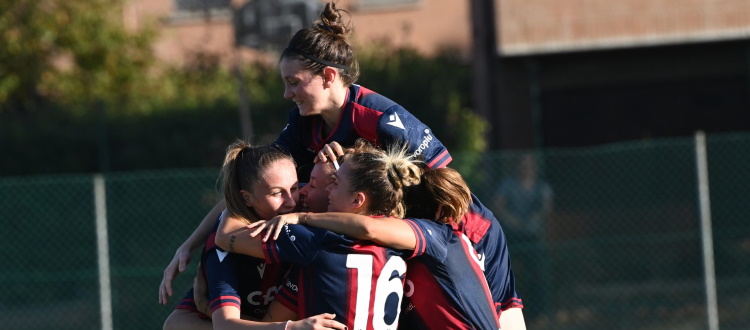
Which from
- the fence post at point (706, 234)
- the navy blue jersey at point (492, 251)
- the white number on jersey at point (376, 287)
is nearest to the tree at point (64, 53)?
the fence post at point (706, 234)

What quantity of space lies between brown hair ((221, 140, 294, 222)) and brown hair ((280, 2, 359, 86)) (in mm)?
496

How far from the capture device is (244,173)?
4.18 meters

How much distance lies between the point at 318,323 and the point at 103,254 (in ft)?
20.2

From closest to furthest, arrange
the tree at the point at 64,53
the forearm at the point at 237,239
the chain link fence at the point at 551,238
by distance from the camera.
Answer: the forearm at the point at 237,239 → the chain link fence at the point at 551,238 → the tree at the point at 64,53

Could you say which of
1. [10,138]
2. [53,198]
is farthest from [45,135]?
[53,198]

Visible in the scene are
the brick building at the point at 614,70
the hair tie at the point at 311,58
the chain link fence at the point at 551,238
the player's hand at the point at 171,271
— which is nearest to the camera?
the player's hand at the point at 171,271

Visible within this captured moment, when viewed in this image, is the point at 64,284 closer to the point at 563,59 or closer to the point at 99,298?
the point at 99,298

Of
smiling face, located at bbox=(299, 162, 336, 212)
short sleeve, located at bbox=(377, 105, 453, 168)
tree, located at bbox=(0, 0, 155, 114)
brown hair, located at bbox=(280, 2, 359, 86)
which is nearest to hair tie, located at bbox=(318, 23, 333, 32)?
brown hair, located at bbox=(280, 2, 359, 86)

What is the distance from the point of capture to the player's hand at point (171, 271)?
4473 mm

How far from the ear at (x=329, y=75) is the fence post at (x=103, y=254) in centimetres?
547

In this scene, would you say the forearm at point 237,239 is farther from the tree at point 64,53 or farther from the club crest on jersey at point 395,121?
the tree at point 64,53

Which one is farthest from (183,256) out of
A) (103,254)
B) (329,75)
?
(103,254)

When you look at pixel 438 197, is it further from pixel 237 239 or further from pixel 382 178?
pixel 237 239

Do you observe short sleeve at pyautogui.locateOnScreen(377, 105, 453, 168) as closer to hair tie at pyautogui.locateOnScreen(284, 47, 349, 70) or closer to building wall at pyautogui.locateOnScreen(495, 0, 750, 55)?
hair tie at pyautogui.locateOnScreen(284, 47, 349, 70)
